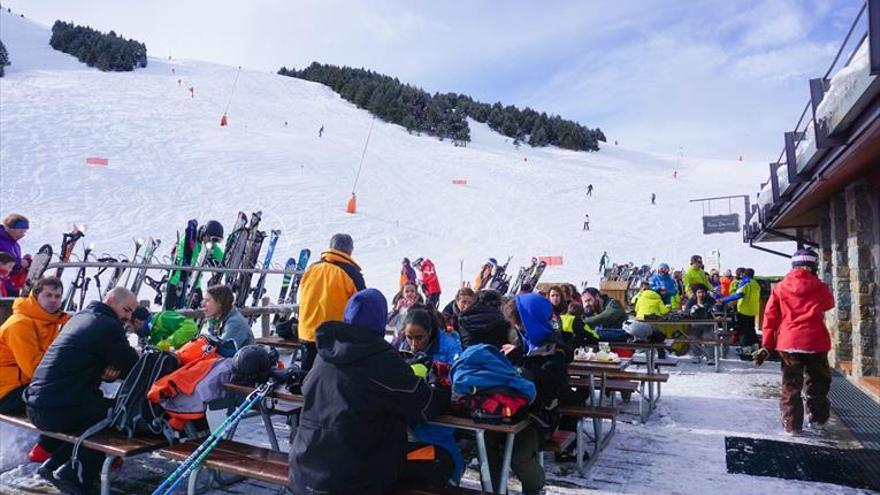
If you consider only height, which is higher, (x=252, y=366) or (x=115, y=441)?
(x=252, y=366)

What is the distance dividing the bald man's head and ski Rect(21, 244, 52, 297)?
2.25 metres

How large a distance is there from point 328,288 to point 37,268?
3.21 metres

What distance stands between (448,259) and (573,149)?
47.5 metres

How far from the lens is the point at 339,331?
2844mm

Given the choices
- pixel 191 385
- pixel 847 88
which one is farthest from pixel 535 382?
pixel 847 88

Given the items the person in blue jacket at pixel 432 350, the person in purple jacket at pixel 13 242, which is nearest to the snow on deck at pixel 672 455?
the person in blue jacket at pixel 432 350

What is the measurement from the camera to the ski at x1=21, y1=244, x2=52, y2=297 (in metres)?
5.68

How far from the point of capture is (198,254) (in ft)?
28.9

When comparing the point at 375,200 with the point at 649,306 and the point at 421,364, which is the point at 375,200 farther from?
the point at 421,364

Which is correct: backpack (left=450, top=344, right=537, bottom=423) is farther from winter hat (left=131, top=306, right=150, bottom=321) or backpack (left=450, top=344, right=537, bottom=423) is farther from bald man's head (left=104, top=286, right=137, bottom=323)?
winter hat (left=131, top=306, right=150, bottom=321)

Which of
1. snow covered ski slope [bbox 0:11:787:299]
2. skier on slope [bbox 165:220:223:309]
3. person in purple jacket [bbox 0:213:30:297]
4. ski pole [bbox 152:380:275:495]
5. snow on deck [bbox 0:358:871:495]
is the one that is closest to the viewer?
ski pole [bbox 152:380:275:495]

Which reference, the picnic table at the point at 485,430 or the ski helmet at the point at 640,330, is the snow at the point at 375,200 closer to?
the ski helmet at the point at 640,330

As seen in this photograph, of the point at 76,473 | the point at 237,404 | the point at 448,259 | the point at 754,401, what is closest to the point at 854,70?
Answer: the point at 754,401

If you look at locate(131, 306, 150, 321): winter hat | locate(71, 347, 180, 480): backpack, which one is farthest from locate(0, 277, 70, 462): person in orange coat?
locate(131, 306, 150, 321): winter hat
